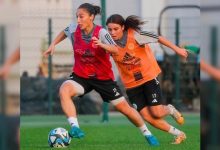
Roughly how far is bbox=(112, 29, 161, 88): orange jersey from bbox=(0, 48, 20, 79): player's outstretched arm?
6104 millimetres

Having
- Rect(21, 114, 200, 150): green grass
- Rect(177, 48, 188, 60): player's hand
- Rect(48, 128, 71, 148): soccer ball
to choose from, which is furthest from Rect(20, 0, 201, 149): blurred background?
Rect(177, 48, 188, 60): player's hand

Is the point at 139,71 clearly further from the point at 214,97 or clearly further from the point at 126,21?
the point at 214,97

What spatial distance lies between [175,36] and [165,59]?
26.9 inches

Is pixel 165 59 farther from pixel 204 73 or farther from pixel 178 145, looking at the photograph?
pixel 204 73

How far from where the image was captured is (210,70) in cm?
93

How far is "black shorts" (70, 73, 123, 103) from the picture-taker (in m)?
6.62

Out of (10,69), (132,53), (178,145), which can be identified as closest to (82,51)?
(132,53)

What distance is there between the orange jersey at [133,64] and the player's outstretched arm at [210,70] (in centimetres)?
614

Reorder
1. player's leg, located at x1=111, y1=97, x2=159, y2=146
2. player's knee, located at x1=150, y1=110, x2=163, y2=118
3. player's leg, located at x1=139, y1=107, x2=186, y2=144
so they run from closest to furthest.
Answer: player's leg, located at x1=111, y1=97, x2=159, y2=146
player's leg, located at x1=139, y1=107, x2=186, y2=144
player's knee, located at x1=150, y1=110, x2=163, y2=118

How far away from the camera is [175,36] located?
1309 cm

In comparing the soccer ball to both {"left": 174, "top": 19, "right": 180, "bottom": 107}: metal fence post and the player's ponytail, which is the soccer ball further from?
{"left": 174, "top": 19, "right": 180, "bottom": 107}: metal fence post

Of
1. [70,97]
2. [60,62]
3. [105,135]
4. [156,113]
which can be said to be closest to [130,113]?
[156,113]

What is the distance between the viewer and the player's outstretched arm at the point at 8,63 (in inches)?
36.7

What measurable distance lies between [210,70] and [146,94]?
247 inches
